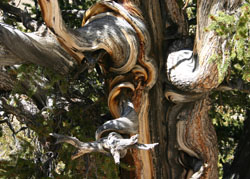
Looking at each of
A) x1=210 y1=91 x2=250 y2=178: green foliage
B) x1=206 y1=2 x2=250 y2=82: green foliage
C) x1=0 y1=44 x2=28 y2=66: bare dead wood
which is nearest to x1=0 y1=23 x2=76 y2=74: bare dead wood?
x1=0 y1=44 x2=28 y2=66: bare dead wood

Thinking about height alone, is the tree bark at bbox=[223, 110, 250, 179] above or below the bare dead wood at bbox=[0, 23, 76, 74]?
below

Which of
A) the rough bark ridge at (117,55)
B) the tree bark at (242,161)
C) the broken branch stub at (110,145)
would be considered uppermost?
the rough bark ridge at (117,55)

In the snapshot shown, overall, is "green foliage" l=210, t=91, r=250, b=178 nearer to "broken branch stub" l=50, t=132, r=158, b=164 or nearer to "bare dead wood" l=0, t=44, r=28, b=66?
"broken branch stub" l=50, t=132, r=158, b=164

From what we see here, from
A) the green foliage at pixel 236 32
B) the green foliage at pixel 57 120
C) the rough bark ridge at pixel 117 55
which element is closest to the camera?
the green foliage at pixel 236 32

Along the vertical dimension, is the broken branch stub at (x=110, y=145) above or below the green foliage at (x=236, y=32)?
below

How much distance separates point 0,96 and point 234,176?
245 cm

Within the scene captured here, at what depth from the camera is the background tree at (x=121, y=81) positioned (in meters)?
2.71

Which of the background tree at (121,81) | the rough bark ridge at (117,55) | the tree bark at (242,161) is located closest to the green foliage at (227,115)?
the tree bark at (242,161)

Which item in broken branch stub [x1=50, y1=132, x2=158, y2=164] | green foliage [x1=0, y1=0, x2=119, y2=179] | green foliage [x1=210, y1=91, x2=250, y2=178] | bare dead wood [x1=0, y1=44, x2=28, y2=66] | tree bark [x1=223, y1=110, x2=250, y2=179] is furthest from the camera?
green foliage [x1=210, y1=91, x2=250, y2=178]

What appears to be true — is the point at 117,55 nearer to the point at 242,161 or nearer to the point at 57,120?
the point at 57,120

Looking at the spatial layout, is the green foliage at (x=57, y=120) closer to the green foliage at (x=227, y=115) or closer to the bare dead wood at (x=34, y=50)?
→ the bare dead wood at (x=34, y=50)

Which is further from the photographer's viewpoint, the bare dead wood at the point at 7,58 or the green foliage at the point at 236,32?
the bare dead wood at the point at 7,58

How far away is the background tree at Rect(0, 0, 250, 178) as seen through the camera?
8.88 ft

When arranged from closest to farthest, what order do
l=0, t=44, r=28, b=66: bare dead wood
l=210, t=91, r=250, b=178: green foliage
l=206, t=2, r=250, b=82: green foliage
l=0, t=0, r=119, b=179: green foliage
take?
l=206, t=2, r=250, b=82: green foliage → l=0, t=44, r=28, b=66: bare dead wood → l=0, t=0, r=119, b=179: green foliage → l=210, t=91, r=250, b=178: green foliage
